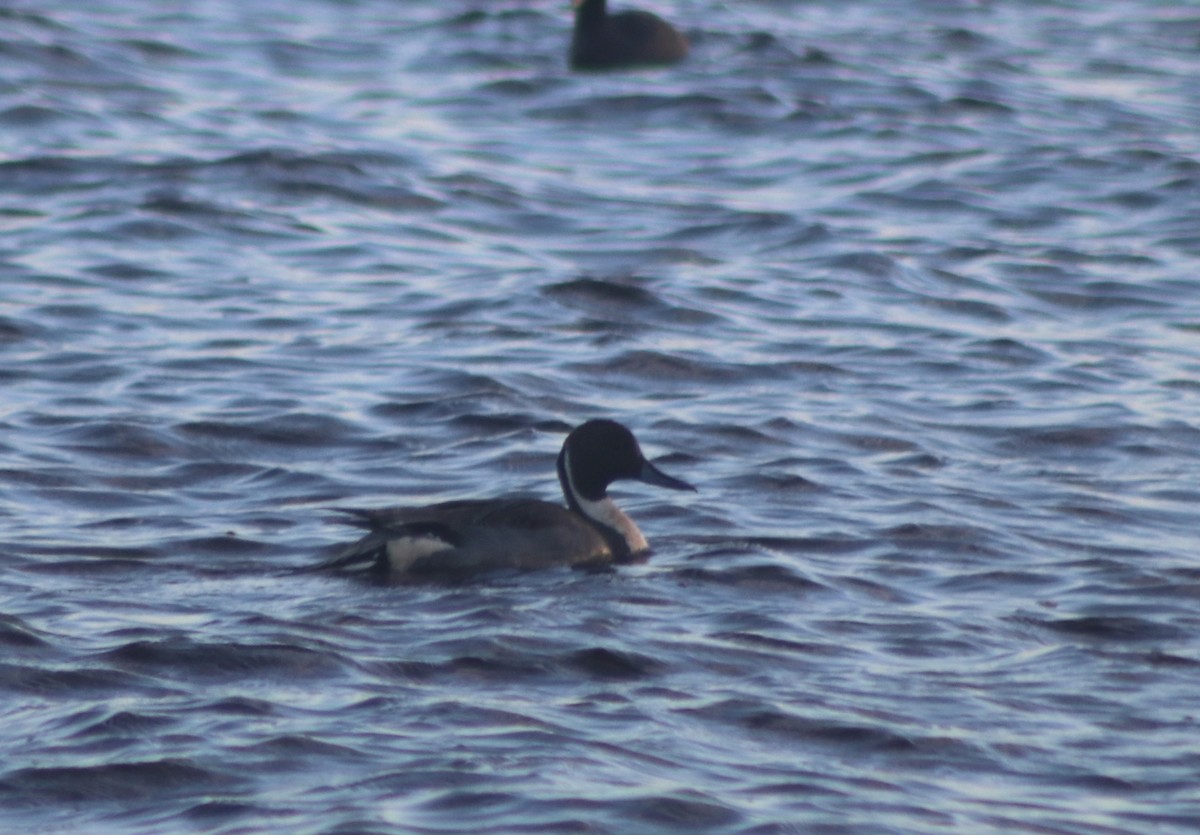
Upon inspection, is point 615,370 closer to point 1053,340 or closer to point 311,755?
point 1053,340

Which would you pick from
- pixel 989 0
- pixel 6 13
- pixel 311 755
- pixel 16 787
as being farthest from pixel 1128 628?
pixel 989 0

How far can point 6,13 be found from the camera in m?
23.5

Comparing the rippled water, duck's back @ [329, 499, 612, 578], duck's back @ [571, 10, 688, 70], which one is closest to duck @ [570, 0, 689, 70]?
duck's back @ [571, 10, 688, 70]

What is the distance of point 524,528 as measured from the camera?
8.77 metres

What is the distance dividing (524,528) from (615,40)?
1347cm

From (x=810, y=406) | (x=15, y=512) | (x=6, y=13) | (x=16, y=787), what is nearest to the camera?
(x=16, y=787)

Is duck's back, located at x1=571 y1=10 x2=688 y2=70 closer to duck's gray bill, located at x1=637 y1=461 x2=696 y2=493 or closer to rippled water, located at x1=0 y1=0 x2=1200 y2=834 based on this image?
rippled water, located at x1=0 y1=0 x2=1200 y2=834

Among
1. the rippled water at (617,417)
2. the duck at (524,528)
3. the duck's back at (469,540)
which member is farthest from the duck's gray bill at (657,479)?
the duck's back at (469,540)

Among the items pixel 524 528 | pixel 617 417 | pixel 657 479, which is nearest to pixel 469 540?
pixel 524 528

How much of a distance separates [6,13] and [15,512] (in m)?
15.2

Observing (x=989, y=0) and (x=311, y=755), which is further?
(x=989, y=0)

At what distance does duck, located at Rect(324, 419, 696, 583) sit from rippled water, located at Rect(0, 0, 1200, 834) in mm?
187

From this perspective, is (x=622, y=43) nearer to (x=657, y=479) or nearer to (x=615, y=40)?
(x=615, y=40)

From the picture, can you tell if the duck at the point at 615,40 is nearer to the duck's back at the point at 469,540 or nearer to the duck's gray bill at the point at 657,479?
the duck's gray bill at the point at 657,479
